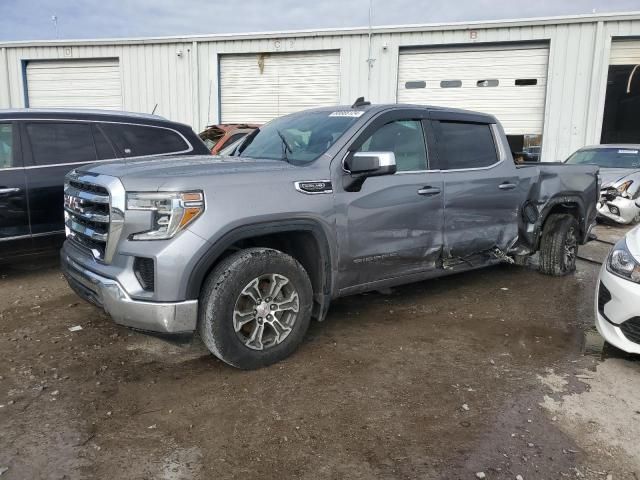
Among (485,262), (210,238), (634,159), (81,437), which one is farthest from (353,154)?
(634,159)

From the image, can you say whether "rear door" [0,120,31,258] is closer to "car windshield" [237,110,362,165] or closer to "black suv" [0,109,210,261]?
"black suv" [0,109,210,261]

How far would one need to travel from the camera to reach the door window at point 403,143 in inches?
161

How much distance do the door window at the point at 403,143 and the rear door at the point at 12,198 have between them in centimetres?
362

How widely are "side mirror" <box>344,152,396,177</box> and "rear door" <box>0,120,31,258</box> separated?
355cm

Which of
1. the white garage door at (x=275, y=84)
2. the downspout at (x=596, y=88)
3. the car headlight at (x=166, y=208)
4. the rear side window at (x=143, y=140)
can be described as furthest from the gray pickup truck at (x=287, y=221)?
the white garage door at (x=275, y=84)

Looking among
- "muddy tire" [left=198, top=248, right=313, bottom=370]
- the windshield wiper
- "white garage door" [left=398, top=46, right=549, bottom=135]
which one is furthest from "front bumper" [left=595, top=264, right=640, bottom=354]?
"white garage door" [left=398, top=46, right=549, bottom=135]

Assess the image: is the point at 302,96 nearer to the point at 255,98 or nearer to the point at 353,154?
the point at 255,98

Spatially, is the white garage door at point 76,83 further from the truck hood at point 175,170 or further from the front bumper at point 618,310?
the front bumper at point 618,310

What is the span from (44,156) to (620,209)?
9.81 meters

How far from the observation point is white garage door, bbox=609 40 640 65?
1402 centimetres

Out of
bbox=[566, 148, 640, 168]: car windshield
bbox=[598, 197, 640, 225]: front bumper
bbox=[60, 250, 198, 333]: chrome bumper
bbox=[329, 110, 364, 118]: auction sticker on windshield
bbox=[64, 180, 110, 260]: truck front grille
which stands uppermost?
bbox=[329, 110, 364, 118]: auction sticker on windshield

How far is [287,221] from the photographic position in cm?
337

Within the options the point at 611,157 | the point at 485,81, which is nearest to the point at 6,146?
the point at 611,157

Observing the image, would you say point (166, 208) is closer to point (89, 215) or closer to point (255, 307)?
point (89, 215)
